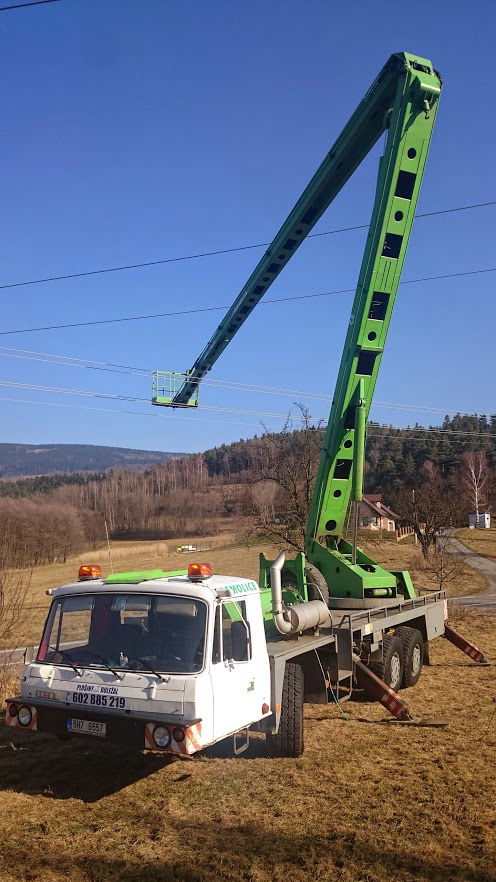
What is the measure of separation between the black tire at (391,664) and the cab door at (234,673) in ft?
10.6

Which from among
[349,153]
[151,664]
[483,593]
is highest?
[349,153]

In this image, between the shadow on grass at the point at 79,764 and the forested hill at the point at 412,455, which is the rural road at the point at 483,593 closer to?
the shadow on grass at the point at 79,764

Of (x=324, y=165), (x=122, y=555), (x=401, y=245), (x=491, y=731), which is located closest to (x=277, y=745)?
(x=491, y=731)

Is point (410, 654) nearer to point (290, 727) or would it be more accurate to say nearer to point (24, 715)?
point (290, 727)

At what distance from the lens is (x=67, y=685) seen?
612 centimetres

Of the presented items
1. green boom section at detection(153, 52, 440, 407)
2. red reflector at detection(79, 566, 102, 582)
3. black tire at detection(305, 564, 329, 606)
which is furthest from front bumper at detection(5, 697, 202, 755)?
green boom section at detection(153, 52, 440, 407)

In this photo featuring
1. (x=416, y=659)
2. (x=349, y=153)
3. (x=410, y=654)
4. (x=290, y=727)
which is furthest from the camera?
(x=349, y=153)

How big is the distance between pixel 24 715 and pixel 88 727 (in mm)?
727

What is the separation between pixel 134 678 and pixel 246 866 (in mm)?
1709

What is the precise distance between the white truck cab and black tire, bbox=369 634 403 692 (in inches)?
124

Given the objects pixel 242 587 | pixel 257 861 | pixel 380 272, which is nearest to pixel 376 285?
pixel 380 272

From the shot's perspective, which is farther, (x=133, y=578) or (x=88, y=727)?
(x=133, y=578)

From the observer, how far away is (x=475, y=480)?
75438mm

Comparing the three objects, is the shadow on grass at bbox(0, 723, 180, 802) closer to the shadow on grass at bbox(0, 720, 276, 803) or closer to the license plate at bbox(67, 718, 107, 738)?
the shadow on grass at bbox(0, 720, 276, 803)
